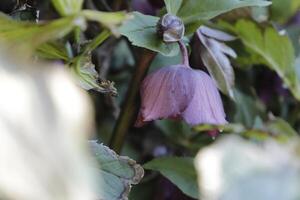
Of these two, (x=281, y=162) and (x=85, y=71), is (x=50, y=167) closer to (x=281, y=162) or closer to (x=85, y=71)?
(x=281, y=162)

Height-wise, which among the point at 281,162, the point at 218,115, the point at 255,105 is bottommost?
the point at 255,105

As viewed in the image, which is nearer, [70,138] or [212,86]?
[70,138]

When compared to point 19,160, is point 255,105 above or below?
below

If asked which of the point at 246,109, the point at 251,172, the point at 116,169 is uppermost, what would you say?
the point at 251,172

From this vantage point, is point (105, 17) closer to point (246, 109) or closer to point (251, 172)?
point (251, 172)

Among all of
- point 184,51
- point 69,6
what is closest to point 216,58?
point 184,51

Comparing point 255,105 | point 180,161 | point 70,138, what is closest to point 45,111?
point 70,138
